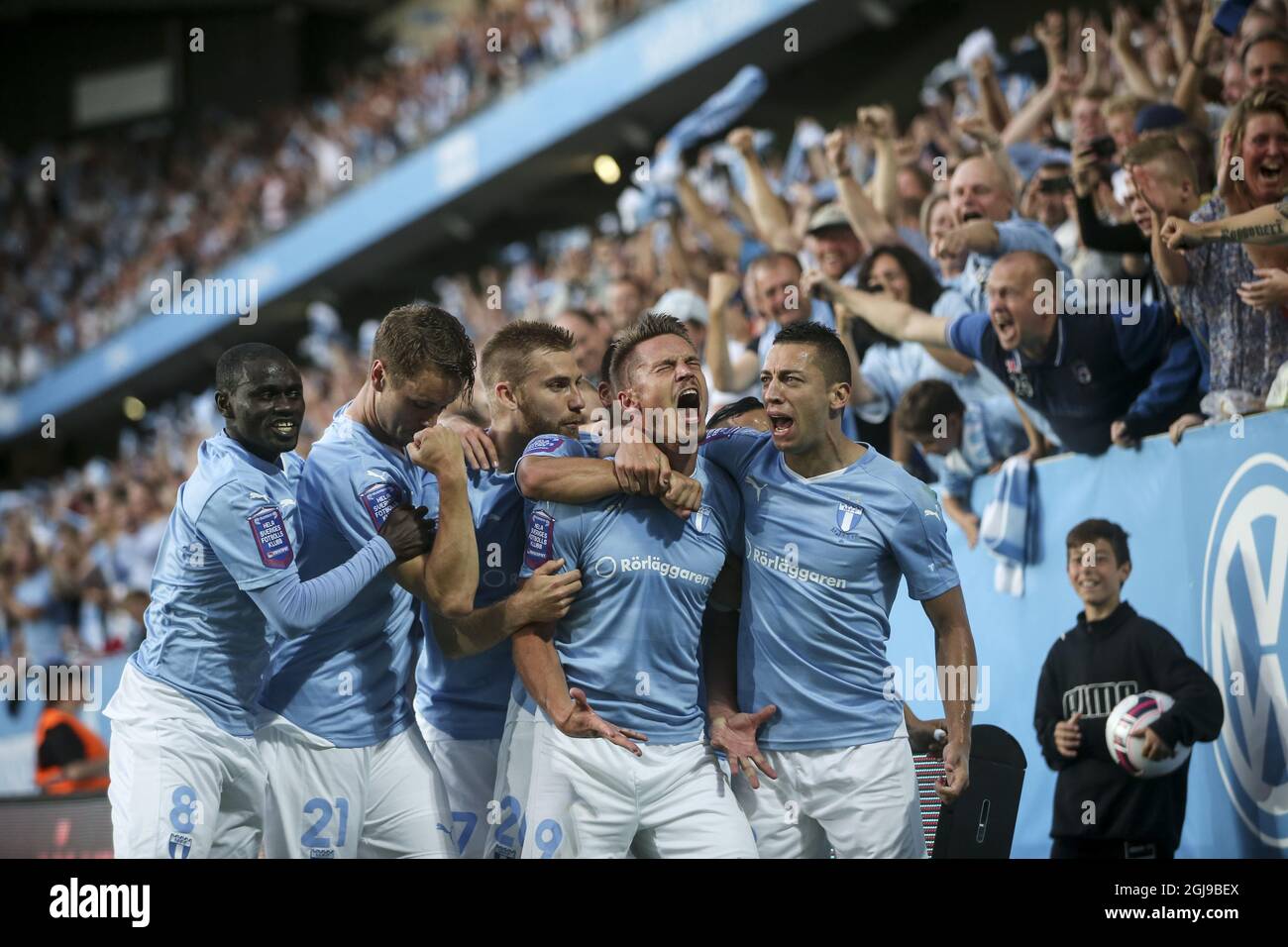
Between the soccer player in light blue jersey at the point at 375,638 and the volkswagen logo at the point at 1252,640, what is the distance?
8.29 feet

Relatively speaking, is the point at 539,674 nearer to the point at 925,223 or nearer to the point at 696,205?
the point at 925,223

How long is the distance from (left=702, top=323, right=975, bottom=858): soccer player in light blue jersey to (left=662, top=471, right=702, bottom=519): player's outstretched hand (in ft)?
0.98

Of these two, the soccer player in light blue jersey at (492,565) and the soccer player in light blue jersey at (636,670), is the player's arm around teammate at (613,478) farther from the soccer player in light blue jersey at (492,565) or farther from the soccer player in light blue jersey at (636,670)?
the soccer player in light blue jersey at (492,565)

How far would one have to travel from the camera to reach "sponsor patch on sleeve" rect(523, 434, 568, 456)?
381 cm

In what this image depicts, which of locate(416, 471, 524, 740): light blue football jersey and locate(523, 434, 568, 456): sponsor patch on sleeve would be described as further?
locate(416, 471, 524, 740): light blue football jersey

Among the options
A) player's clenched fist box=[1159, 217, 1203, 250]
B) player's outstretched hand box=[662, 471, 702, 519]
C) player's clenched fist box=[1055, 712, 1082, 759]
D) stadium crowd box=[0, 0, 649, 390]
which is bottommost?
player's clenched fist box=[1055, 712, 1082, 759]

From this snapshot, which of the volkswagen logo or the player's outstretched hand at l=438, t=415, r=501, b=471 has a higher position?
the player's outstretched hand at l=438, t=415, r=501, b=471

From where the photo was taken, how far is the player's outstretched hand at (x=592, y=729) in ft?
11.6

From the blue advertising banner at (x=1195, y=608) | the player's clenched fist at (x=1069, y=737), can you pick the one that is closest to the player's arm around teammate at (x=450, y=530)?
the blue advertising banner at (x=1195, y=608)

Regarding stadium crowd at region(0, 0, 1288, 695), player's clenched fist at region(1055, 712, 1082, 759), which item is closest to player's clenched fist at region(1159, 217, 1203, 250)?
A: stadium crowd at region(0, 0, 1288, 695)

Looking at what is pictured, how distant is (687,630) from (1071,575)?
1.89 m

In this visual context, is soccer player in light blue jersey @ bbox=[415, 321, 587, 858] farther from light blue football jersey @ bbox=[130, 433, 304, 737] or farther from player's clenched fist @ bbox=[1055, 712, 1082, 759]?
player's clenched fist @ bbox=[1055, 712, 1082, 759]
